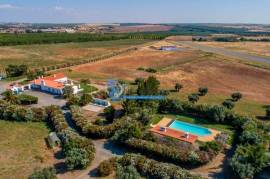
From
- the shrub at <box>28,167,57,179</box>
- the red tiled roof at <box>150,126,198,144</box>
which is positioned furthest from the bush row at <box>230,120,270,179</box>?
the shrub at <box>28,167,57,179</box>

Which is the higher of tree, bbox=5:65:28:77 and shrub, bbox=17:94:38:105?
tree, bbox=5:65:28:77

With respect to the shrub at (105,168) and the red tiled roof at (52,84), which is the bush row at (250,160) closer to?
the shrub at (105,168)

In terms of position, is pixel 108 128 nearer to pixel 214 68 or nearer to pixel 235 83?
pixel 235 83

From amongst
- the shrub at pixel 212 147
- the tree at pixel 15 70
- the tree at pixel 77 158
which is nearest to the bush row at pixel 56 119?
the tree at pixel 77 158

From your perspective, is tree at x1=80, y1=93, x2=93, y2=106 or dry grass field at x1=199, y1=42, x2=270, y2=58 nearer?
tree at x1=80, y1=93, x2=93, y2=106

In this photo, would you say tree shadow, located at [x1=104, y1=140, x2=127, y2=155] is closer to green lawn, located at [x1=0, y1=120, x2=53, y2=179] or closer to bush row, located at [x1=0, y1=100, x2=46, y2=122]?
green lawn, located at [x1=0, y1=120, x2=53, y2=179]

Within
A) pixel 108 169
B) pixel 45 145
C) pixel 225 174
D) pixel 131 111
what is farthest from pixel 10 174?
pixel 225 174

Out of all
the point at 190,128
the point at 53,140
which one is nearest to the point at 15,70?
the point at 53,140
